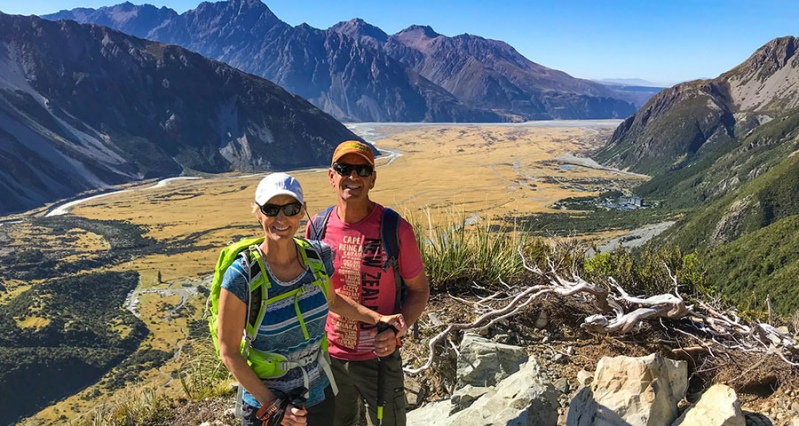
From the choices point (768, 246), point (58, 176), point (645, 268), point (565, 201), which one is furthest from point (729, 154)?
point (58, 176)

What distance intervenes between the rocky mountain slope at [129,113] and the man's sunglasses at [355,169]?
91.4 m

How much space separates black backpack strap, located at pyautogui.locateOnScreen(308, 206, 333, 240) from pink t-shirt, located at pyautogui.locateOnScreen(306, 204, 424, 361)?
0.03m

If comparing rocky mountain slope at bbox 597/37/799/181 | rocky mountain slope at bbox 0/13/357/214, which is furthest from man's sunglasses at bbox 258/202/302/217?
rocky mountain slope at bbox 597/37/799/181

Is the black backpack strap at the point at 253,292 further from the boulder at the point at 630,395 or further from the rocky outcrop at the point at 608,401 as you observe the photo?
the boulder at the point at 630,395

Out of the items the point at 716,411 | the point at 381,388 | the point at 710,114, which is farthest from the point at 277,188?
the point at 710,114

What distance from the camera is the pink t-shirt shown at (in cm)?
277

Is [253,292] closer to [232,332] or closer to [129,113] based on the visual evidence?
[232,332]

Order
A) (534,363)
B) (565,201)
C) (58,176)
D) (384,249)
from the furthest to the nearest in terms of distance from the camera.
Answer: (58,176) < (565,201) < (534,363) < (384,249)

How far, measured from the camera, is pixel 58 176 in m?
82.2

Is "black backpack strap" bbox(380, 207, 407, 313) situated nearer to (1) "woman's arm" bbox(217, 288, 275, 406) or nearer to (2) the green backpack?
(2) the green backpack

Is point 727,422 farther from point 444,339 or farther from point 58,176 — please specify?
point 58,176

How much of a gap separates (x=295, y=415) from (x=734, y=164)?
321 ft

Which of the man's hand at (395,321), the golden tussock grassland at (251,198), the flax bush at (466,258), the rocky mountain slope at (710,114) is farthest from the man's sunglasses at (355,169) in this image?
the rocky mountain slope at (710,114)

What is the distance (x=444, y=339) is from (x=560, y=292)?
0.94 metres
